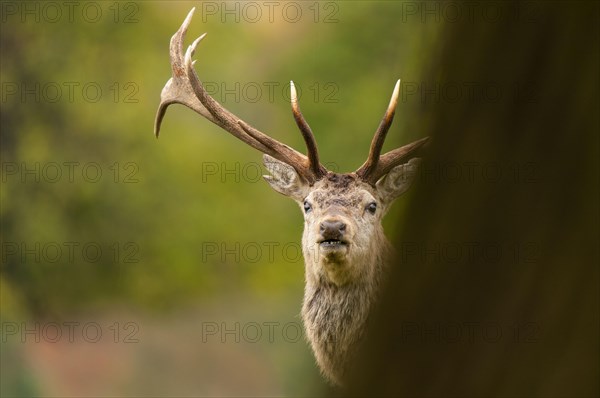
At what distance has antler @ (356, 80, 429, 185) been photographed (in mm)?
7406

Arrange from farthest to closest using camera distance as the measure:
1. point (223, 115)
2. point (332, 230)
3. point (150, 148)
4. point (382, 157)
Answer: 1. point (150, 148)
2. point (223, 115)
3. point (382, 157)
4. point (332, 230)

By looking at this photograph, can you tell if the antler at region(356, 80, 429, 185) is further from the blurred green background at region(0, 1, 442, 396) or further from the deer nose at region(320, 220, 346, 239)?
the blurred green background at region(0, 1, 442, 396)

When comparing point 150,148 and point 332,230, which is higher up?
point 332,230

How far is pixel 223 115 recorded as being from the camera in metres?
8.48

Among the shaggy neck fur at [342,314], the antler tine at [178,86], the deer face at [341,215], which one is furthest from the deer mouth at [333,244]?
the antler tine at [178,86]

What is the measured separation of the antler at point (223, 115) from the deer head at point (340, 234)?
1cm

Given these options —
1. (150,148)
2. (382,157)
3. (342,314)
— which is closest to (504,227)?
(342,314)

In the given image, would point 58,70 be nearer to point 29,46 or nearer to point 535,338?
point 29,46

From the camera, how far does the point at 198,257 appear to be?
2580 centimetres

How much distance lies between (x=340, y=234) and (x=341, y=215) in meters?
0.22

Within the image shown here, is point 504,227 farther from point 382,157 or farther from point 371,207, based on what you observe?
point 382,157

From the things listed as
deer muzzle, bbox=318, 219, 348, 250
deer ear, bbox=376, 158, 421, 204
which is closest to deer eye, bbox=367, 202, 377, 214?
deer ear, bbox=376, 158, 421, 204

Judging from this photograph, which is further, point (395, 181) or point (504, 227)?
point (395, 181)

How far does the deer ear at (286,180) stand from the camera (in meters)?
7.77
